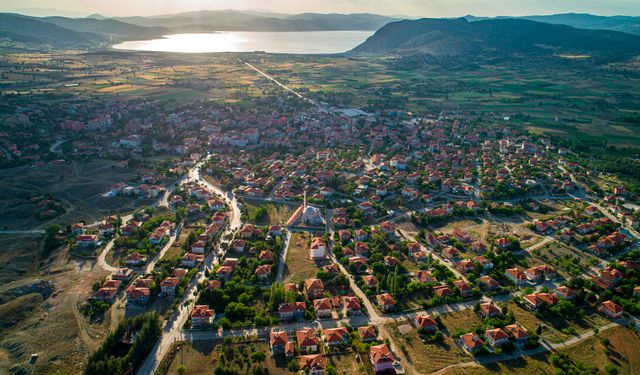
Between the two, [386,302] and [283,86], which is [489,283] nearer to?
[386,302]

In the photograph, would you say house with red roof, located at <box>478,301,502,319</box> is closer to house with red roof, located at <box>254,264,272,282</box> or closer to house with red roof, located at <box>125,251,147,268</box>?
house with red roof, located at <box>254,264,272,282</box>

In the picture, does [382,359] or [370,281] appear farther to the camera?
[370,281]

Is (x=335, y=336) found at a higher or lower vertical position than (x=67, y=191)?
lower

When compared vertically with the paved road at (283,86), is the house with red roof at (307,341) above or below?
below

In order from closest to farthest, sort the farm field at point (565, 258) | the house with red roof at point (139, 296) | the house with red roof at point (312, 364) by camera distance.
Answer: the house with red roof at point (312, 364), the house with red roof at point (139, 296), the farm field at point (565, 258)

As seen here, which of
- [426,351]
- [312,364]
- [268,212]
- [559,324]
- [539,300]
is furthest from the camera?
[268,212]

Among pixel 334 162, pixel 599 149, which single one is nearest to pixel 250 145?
pixel 334 162

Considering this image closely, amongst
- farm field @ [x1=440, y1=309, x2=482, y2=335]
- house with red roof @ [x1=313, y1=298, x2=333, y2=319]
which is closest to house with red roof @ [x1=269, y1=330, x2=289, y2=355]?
house with red roof @ [x1=313, y1=298, x2=333, y2=319]

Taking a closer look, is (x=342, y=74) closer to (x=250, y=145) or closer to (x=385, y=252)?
(x=250, y=145)

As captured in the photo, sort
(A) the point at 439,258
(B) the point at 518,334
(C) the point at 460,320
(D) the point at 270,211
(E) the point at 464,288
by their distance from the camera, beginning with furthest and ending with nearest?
(D) the point at 270,211 → (A) the point at 439,258 → (E) the point at 464,288 → (C) the point at 460,320 → (B) the point at 518,334

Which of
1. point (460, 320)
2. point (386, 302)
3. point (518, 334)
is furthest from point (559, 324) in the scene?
point (386, 302)

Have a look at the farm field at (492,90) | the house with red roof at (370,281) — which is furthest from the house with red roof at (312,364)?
the farm field at (492,90)

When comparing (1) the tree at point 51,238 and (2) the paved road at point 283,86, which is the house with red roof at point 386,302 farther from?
(2) the paved road at point 283,86
